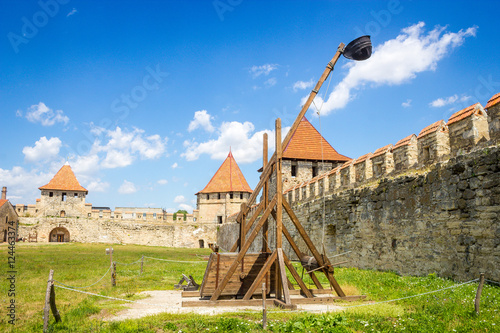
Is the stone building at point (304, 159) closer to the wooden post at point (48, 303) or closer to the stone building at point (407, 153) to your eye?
the stone building at point (407, 153)

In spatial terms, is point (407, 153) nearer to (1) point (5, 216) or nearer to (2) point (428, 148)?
(2) point (428, 148)

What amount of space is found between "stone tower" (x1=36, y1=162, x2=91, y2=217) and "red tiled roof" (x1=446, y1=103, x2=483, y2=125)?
43.2 metres

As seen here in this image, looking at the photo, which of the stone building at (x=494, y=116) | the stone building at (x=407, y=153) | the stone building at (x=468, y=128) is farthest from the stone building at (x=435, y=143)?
the stone building at (x=494, y=116)

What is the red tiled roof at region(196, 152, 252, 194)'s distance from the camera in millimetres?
44219

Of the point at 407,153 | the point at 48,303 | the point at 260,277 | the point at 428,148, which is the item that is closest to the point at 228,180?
the point at 407,153

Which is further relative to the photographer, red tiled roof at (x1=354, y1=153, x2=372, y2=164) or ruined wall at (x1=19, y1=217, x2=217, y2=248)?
ruined wall at (x1=19, y1=217, x2=217, y2=248)

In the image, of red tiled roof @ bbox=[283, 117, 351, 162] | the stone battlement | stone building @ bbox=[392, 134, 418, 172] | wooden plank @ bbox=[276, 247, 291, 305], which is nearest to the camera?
wooden plank @ bbox=[276, 247, 291, 305]

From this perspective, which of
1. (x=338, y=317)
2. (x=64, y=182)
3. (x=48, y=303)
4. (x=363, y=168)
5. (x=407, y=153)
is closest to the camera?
(x=48, y=303)

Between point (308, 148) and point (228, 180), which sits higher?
point (308, 148)

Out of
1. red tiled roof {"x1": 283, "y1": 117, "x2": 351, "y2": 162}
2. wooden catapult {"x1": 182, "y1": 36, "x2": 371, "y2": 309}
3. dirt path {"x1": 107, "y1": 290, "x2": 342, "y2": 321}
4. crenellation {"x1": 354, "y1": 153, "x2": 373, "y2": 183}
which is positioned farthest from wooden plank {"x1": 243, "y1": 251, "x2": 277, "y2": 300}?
red tiled roof {"x1": 283, "y1": 117, "x2": 351, "y2": 162}

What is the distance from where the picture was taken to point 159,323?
207 inches

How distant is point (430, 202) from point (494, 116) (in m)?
2.39

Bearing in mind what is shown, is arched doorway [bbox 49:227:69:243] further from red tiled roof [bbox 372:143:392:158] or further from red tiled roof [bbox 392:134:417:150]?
red tiled roof [bbox 392:134:417:150]

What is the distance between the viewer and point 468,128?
24.8 ft
